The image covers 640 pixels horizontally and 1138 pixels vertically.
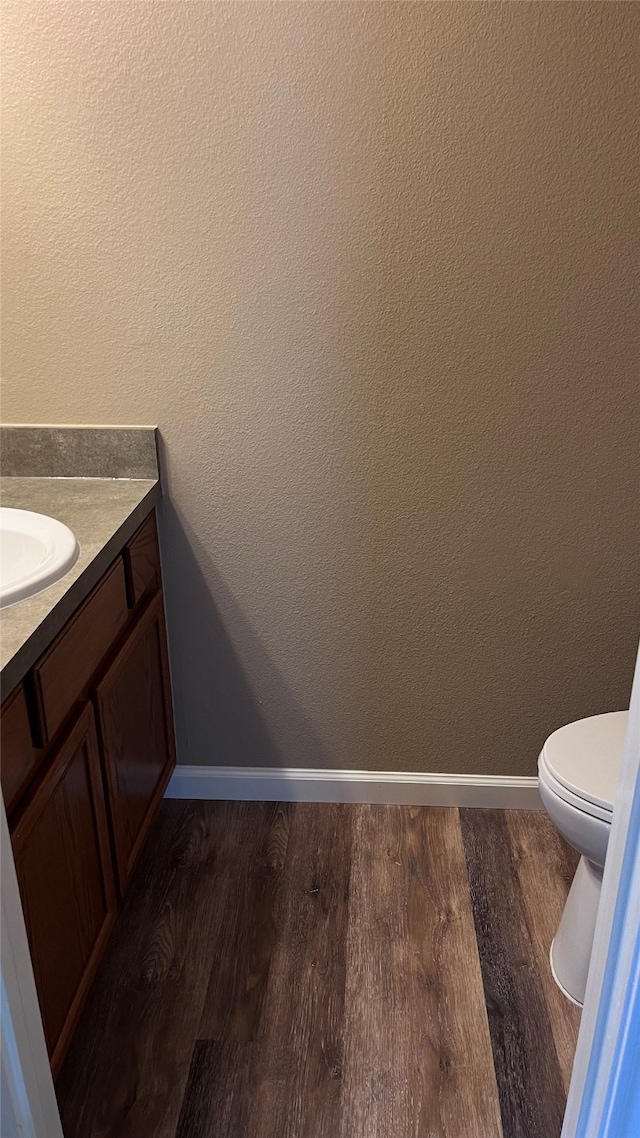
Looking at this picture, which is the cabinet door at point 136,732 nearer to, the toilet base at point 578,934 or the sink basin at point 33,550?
the sink basin at point 33,550

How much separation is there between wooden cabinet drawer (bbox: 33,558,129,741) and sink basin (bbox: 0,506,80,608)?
9 cm

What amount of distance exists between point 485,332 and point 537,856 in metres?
1.15

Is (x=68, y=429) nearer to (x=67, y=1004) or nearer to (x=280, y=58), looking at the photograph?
(x=280, y=58)

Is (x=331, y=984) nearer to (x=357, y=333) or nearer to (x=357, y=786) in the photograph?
(x=357, y=786)

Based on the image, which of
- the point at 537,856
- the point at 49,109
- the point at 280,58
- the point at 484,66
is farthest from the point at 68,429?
the point at 537,856

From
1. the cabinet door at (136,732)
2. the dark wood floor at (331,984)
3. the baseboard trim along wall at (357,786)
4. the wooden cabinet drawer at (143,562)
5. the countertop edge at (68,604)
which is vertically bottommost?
the dark wood floor at (331,984)

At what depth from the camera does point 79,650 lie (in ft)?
5.08

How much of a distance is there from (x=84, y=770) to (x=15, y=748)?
0.99 feet

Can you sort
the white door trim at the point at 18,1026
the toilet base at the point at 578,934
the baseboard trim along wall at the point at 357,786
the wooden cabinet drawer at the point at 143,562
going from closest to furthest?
the white door trim at the point at 18,1026
the toilet base at the point at 578,934
the wooden cabinet drawer at the point at 143,562
the baseboard trim along wall at the point at 357,786

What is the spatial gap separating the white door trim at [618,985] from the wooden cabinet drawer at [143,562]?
1141 mm

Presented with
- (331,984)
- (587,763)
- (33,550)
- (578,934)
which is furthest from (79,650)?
(578,934)

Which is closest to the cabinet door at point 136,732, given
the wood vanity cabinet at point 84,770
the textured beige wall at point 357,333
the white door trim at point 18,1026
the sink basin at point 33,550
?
the wood vanity cabinet at point 84,770

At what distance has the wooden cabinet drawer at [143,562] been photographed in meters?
1.85

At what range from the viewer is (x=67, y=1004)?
1516 mm
